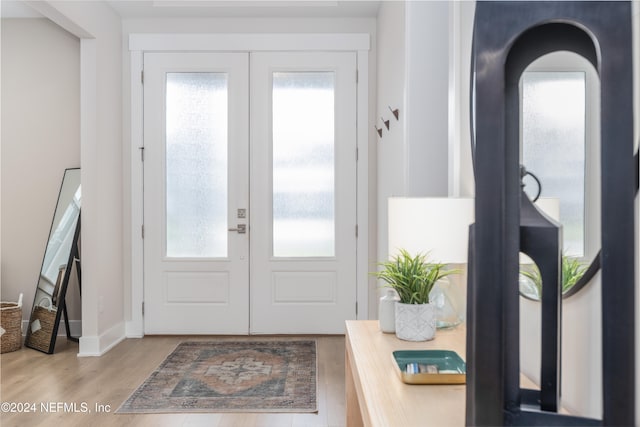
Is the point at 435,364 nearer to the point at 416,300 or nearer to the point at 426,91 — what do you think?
the point at 416,300

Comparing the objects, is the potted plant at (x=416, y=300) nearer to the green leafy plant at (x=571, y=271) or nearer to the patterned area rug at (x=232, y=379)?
the green leafy plant at (x=571, y=271)

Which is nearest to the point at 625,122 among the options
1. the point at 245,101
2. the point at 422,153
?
the point at 422,153

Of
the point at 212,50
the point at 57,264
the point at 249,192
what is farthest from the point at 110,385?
the point at 212,50

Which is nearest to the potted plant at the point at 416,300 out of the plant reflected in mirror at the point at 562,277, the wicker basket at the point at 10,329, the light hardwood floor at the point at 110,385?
the plant reflected in mirror at the point at 562,277

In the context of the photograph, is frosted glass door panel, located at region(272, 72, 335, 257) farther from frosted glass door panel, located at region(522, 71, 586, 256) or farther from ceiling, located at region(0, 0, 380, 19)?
frosted glass door panel, located at region(522, 71, 586, 256)

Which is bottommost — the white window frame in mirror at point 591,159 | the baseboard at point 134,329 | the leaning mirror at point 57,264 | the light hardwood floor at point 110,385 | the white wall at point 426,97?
the light hardwood floor at point 110,385

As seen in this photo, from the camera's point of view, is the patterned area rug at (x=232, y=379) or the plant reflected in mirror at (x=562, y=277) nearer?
the plant reflected in mirror at (x=562, y=277)

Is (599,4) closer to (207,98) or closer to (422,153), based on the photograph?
(422,153)

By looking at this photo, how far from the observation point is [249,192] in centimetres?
437

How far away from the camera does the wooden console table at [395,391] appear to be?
42.7 inches

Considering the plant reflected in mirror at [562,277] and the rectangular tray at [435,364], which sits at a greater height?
the plant reflected in mirror at [562,277]

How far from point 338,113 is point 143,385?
98.1 inches

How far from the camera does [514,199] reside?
0.79m

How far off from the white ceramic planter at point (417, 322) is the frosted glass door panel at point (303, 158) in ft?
8.93
